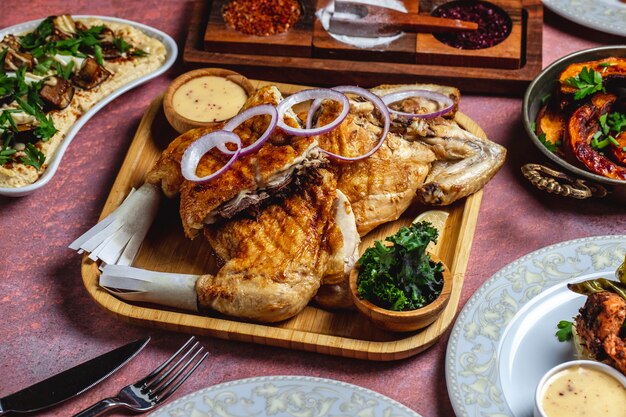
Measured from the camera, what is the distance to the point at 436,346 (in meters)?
4.45

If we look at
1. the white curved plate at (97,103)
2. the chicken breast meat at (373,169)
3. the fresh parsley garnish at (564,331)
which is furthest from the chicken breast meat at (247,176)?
the fresh parsley garnish at (564,331)

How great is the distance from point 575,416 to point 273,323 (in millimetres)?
1526

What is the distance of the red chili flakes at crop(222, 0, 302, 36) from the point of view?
5.93 metres

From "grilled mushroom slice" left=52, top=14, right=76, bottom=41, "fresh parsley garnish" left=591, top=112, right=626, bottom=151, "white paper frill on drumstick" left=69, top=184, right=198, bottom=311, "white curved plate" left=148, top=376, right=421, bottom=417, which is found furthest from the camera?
"grilled mushroom slice" left=52, top=14, right=76, bottom=41

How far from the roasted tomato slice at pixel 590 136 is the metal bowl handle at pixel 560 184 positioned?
0.10m

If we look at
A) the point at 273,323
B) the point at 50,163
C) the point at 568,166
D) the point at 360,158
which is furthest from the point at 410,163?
the point at 50,163

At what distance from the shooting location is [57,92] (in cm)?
548

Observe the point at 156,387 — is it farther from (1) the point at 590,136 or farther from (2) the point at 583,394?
(1) the point at 590,136

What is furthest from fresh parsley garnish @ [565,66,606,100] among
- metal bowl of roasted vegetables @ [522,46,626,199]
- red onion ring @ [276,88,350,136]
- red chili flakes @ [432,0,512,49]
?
red onion ring @ [276,88,350,136]

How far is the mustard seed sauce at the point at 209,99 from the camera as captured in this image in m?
5.32

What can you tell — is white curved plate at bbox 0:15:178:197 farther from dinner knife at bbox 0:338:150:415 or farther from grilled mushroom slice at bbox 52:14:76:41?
dinner knife at bbox 0:338:150:415

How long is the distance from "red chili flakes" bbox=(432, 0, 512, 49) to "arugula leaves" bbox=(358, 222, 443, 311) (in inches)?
79.1

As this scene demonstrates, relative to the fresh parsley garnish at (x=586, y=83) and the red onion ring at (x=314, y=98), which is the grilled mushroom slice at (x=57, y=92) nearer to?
the red onion ring at (x=314, y=98)

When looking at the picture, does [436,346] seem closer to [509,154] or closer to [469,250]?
[469,250]
